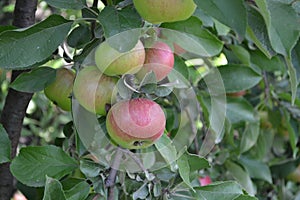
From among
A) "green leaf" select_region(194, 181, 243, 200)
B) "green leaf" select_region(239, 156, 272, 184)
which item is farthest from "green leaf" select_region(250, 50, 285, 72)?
"green leaf" select_region(194, 181, 243, 200)

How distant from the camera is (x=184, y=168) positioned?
70cm

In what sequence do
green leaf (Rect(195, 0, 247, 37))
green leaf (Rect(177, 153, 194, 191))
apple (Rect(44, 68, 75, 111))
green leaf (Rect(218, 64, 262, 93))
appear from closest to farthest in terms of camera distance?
green leaf (Rect(195, 0, 247, 37)) → green leaf (Rect(177, 153, 194, 191)) → apple (Rect(44, 68, 75, 111)) → green leaf (Rect(218, 64, 262, 93))

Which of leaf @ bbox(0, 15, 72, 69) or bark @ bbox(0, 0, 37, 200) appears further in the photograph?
bark @ bbox(0, 0, 37, 200)

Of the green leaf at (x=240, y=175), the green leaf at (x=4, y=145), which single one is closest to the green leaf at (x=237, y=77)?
the green leaf at (x=240, y=175)

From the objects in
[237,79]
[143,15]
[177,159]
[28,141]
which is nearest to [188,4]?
[143,15]

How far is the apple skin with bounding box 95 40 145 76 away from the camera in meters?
0.66

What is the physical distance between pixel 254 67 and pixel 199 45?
35 centimetres

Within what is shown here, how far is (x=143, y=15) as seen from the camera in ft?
2.17

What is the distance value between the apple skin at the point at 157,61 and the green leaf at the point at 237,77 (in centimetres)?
39

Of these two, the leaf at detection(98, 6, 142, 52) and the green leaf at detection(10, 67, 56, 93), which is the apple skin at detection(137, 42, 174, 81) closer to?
the leaf at detection(98, 6, 142, 52)

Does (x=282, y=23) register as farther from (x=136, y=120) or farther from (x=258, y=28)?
(x=136, y=120)

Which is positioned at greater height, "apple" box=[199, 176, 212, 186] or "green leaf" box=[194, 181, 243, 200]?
"green leaf" box=[194, 181, 243, 200]

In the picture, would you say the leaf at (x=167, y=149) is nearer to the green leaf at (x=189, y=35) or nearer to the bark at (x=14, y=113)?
the green leaf at (x=189, y=35)

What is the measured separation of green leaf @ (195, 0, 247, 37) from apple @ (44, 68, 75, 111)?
28cm
